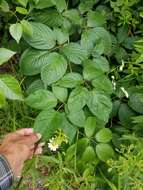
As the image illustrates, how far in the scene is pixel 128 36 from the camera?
7.50 feet

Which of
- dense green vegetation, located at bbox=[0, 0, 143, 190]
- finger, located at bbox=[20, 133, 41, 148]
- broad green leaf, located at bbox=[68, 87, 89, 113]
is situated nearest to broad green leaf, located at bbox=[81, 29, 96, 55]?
dense green vegetation, located at bbox=[0, 0, 143, 190]

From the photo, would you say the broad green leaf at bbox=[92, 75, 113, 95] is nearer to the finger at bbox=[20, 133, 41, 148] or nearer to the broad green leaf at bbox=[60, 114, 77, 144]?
the broad green leaf at bbox=[60, 114, 77, 144]

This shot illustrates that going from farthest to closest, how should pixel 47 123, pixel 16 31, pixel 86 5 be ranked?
pixel 86 5 < pixel 47 123 < pixel 16 31

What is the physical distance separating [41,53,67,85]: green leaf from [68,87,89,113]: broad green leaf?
0.10 m

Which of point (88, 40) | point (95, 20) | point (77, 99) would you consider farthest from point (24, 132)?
point (95, 20)

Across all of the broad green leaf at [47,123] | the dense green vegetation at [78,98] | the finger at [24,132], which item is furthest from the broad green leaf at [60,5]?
the finger at [24,132]

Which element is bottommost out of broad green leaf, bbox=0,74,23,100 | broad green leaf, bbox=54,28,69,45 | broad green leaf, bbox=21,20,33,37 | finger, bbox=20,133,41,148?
finger, bbox=20,133,41,148

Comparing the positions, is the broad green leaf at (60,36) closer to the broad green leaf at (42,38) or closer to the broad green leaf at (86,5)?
the broad green leaf at (42,38)

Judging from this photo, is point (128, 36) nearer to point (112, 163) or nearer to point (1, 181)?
point (112, 163)

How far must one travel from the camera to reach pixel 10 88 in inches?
67.0

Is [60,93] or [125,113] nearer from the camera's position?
[60,93]

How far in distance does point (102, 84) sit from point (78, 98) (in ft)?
0.42

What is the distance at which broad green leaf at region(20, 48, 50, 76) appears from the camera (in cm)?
197

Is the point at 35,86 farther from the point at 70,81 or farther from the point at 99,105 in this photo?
the point at 99,105
